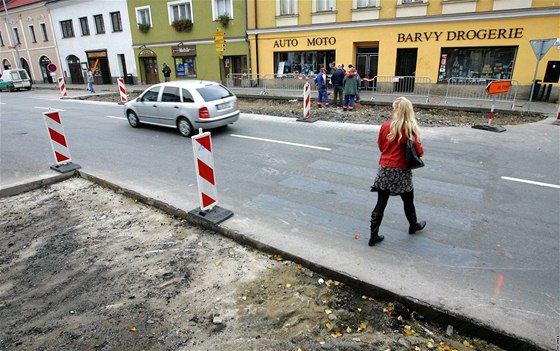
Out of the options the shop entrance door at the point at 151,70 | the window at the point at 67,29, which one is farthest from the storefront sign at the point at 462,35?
the window at the point at 67,29

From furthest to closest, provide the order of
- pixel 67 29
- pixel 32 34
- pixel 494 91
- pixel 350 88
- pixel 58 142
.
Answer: pixel 32 34
pixel 67 29
pixel 350 88
pixel 494 91
pixel 58 142

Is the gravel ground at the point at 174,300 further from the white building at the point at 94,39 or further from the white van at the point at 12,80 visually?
the white van at the point at 12,80

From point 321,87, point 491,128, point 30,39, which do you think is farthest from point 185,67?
point 491,128

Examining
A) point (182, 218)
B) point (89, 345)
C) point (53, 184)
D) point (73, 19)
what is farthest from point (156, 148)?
point (73, 19)

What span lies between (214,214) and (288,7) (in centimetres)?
2077

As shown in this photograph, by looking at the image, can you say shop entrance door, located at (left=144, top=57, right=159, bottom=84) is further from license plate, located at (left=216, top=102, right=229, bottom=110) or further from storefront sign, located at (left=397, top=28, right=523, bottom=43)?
license plate, located at (left=216, top=102, right=229, bottom=110)

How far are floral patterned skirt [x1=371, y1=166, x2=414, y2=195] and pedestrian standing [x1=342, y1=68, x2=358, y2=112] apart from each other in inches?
422

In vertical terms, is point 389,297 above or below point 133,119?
below

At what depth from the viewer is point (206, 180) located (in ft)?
16.9

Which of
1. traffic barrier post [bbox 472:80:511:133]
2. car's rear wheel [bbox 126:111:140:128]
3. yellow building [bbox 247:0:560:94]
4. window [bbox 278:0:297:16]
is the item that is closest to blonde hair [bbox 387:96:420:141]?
traffic barrier post [bbox 472:80:511:133]

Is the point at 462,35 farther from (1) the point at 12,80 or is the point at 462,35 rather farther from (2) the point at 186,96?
(1) the point at 12,80

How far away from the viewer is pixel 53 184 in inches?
280

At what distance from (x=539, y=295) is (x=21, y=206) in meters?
7.58

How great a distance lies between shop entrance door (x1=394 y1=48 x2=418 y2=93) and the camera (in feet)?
61.3
